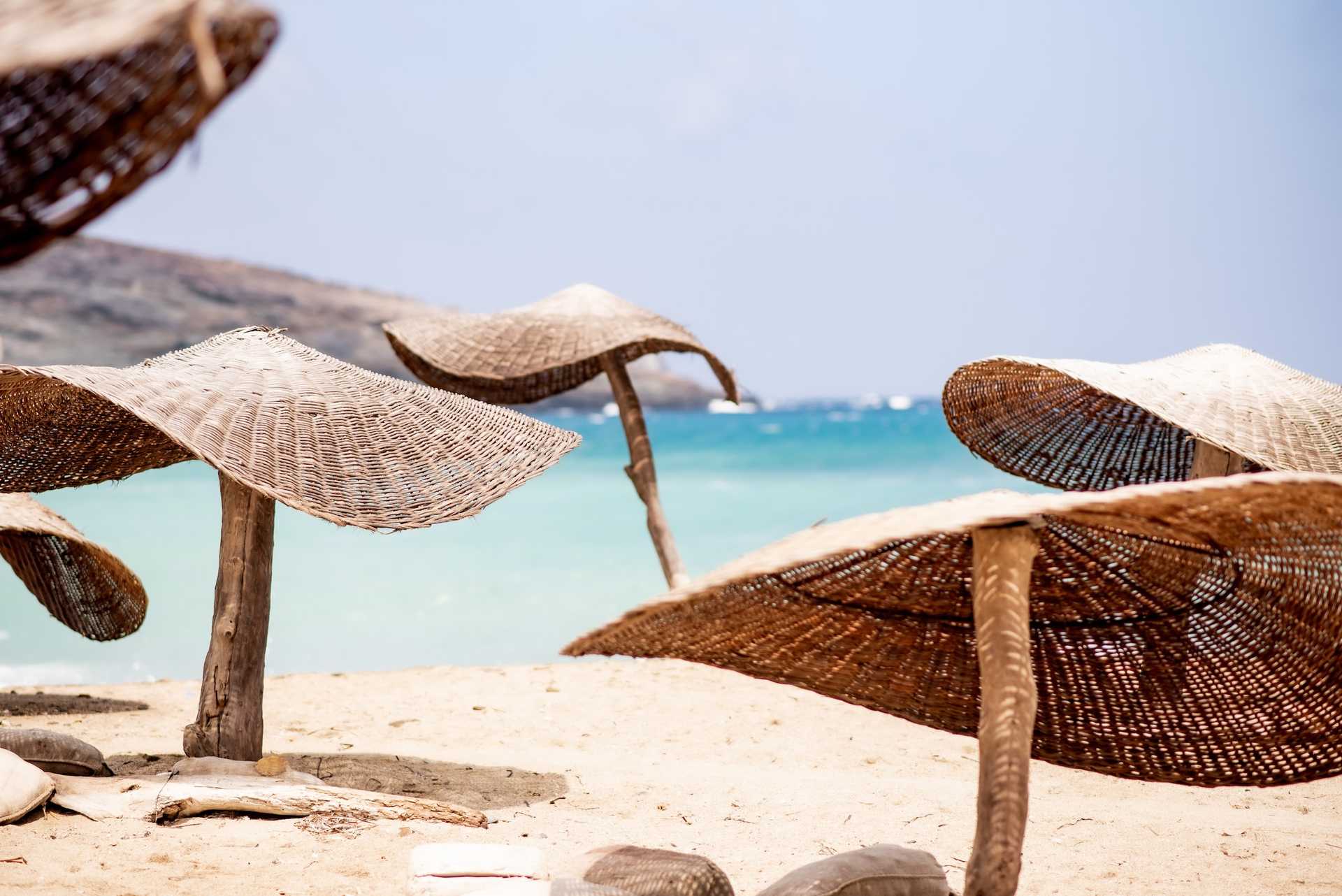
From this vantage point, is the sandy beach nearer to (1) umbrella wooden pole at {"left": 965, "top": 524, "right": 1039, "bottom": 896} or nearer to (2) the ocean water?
(2) the ocean water

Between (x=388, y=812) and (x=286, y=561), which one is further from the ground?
(x=286, y=561)

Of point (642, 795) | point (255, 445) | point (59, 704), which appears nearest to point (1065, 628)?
point (642, 795)

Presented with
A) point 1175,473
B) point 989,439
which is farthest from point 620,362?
point 1175,473

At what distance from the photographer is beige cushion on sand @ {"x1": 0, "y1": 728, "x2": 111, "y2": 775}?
117 inches

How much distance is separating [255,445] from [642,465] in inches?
121

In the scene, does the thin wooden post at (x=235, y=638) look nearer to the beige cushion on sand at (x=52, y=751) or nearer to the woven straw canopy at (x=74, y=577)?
the beige cushion on sand at (x=52, y=751)

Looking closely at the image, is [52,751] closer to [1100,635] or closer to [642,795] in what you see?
[642,795]

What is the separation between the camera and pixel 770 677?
6.84 feet

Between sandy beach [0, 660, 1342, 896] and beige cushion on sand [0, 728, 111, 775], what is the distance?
1.00ft

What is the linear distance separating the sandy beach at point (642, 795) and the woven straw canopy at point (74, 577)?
0.39 m

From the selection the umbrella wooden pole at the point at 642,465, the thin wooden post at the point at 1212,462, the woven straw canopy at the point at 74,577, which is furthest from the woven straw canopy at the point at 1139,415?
the woven straw canopy at the point at 74,577

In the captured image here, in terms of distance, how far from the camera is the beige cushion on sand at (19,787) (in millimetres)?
2578

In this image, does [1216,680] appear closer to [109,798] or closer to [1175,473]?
[1175,473]

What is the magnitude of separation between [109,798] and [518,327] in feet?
9.48
